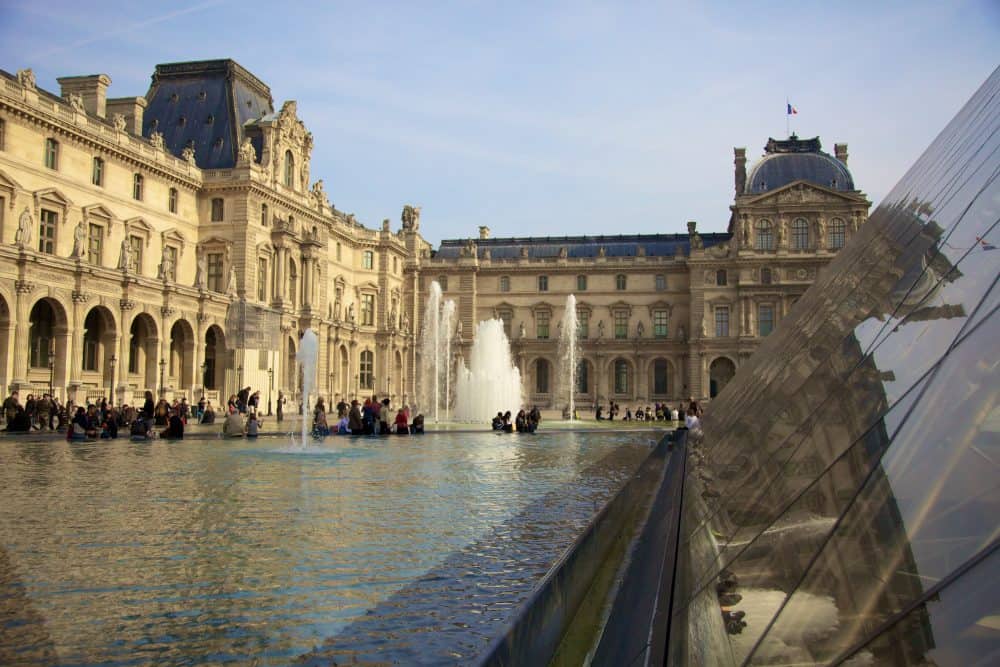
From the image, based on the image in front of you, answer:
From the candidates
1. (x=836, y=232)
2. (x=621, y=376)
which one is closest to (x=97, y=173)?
(x=621, y=376)

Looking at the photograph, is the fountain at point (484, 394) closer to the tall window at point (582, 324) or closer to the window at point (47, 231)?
the window at point (47, 231)

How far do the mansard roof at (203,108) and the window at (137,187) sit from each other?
652 centimetres

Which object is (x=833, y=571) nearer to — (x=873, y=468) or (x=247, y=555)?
(x=873, y=468)

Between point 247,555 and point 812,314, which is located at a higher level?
point 812,314

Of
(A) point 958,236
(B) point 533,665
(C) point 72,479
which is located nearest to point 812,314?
(A) point 958,236

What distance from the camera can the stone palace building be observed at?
3403 centimetres

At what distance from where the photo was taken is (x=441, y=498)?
11.6 meters

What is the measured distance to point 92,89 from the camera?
41625 millimetres

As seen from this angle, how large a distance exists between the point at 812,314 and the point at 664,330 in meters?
64.2

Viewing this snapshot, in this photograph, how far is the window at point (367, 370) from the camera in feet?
206

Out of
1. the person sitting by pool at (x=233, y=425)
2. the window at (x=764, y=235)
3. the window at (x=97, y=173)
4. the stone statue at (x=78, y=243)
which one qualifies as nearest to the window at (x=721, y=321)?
the window at (x=764, y=235)

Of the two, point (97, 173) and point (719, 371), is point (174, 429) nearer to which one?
point (97, 173)

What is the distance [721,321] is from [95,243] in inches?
1857

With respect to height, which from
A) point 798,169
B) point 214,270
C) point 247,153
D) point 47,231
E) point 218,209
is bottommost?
point 214,270
